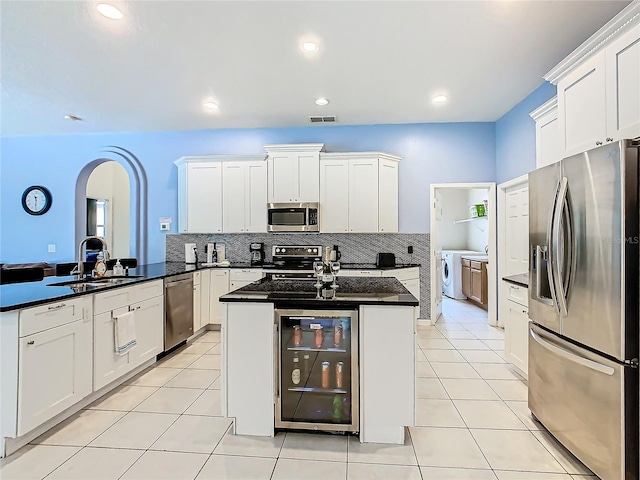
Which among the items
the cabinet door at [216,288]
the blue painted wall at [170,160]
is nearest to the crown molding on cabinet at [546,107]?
the blue painted wall at [170,160]

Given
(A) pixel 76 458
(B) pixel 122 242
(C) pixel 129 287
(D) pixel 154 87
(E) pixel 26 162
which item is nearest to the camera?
(A) pixel 76 458

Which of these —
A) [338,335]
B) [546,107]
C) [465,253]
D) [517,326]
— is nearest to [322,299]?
[338,335]

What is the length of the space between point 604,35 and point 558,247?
4.28ft

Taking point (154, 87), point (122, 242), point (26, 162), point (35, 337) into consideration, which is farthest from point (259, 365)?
point (122, 242)

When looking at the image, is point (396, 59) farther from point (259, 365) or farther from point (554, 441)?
point (554, 441)

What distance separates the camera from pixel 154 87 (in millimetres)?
3674

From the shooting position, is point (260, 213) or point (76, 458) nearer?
point (76, 458)

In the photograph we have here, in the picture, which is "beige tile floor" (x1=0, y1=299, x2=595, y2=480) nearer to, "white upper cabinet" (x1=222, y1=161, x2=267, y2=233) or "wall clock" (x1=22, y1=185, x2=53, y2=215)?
"white upper cabinet" (x1=222, y1=161, x2=267, y2=233)

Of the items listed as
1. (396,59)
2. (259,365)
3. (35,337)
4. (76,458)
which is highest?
(396,59)

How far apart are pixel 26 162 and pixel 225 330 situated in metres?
5.50

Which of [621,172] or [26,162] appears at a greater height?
[26,162]

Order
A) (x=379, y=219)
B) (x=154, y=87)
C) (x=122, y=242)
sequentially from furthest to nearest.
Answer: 1. (x=122, y=242)
2. (x=379, y=219)
3. (x=154, y=87)

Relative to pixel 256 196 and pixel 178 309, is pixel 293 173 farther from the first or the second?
pixel 178 309

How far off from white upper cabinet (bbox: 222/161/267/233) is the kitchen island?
2.70m
